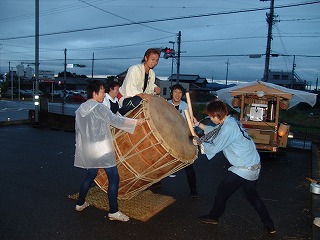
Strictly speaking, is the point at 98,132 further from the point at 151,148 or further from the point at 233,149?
the point at 233,149

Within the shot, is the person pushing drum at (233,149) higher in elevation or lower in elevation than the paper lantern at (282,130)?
higher

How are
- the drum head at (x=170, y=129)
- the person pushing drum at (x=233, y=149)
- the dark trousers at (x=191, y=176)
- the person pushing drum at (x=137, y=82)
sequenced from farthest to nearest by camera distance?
the dark trousers at (x=191, y=176) < the person pushing drum at (x=137, y=82) < the drum head at (x=170, y=129) < the person pushing drum at (x=233, y=149)

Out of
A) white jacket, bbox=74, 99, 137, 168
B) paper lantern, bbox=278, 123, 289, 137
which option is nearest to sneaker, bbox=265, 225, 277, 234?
white jacket, bbox=74, 99, 137, 168

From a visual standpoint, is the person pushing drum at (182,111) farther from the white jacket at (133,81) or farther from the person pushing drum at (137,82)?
the white jacket at (133,81)

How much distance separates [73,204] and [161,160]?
66.5 inches

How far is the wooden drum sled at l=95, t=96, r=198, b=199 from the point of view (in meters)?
Result: 3.64

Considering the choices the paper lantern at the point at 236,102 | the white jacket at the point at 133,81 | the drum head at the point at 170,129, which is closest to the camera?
the drum head at the point at 170,129

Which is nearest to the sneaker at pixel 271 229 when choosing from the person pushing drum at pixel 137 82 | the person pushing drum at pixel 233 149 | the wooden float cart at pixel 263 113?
the person pushing drum at pixel 233 149

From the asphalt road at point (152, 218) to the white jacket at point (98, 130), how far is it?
825 millimetres

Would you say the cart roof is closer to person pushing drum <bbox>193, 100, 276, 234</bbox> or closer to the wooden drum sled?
the wooden drum sled

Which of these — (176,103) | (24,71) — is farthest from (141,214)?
(24,71)

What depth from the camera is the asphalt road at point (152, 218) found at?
3.72 metres

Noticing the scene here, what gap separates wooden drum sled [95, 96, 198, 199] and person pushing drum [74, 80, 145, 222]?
13cm

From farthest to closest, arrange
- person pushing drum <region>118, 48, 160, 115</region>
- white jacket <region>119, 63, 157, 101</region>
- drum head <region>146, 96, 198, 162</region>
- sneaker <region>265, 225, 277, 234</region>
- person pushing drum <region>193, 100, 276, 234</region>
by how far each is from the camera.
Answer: white jacket <region>119, 63, 157, 101</region>
person pushing drum <region>118, 48, 160, 115</region>
sneaker <region>265, 225, 277, 234</region>
drum head <region>146, 96, 198, 162</region>
person pushing drum <region>193, 100, 276, 234</region>
